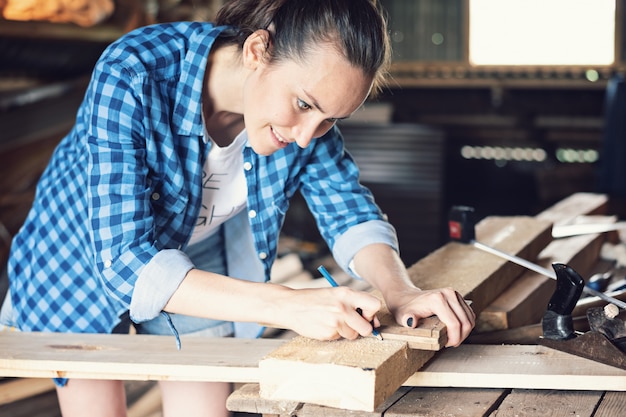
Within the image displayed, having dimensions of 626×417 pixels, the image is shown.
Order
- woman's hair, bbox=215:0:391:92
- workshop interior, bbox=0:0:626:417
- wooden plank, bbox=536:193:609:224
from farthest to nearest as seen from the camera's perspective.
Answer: workshop interior, bbox=0:0:626:417 → wooden plank, bbox=536:193:609:224 → woman's hair, bbox=215:0:391:92

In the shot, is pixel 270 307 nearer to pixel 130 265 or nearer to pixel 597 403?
pixel 130 265

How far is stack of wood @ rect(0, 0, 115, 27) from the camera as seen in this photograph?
4.05 metres

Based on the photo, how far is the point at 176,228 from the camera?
1734 millimetres

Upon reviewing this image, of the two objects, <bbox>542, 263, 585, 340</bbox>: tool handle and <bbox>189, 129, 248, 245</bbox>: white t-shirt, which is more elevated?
<bbox>189, 129, 248, 245</bbox>: white t-shirt

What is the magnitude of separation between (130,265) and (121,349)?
0.26 meters

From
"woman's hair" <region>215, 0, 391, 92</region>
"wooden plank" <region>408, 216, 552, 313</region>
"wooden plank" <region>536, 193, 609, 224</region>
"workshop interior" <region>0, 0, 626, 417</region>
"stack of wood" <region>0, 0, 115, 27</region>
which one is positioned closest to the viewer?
"woman's hair" <region>215, 0, 391, 92</region>

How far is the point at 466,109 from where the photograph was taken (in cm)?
822

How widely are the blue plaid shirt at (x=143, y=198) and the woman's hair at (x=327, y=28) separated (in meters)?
0.16

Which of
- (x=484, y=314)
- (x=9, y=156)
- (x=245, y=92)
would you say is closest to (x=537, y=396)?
(x=484, y=314)

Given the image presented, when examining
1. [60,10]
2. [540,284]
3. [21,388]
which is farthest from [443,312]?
[60,10]

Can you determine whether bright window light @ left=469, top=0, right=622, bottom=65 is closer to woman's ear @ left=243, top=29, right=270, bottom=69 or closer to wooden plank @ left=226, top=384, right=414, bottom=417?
woman's ear @ left=243, top=29, right=270, bottom=69

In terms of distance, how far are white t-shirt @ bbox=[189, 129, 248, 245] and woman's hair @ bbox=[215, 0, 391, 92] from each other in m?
0.28

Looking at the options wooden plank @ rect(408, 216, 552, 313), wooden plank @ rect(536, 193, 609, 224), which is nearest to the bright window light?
wooden plank @ rect(536, 193, 609, 224)

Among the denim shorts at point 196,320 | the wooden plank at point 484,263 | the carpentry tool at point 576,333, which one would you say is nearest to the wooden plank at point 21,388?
the denim shorts at point 196,320
